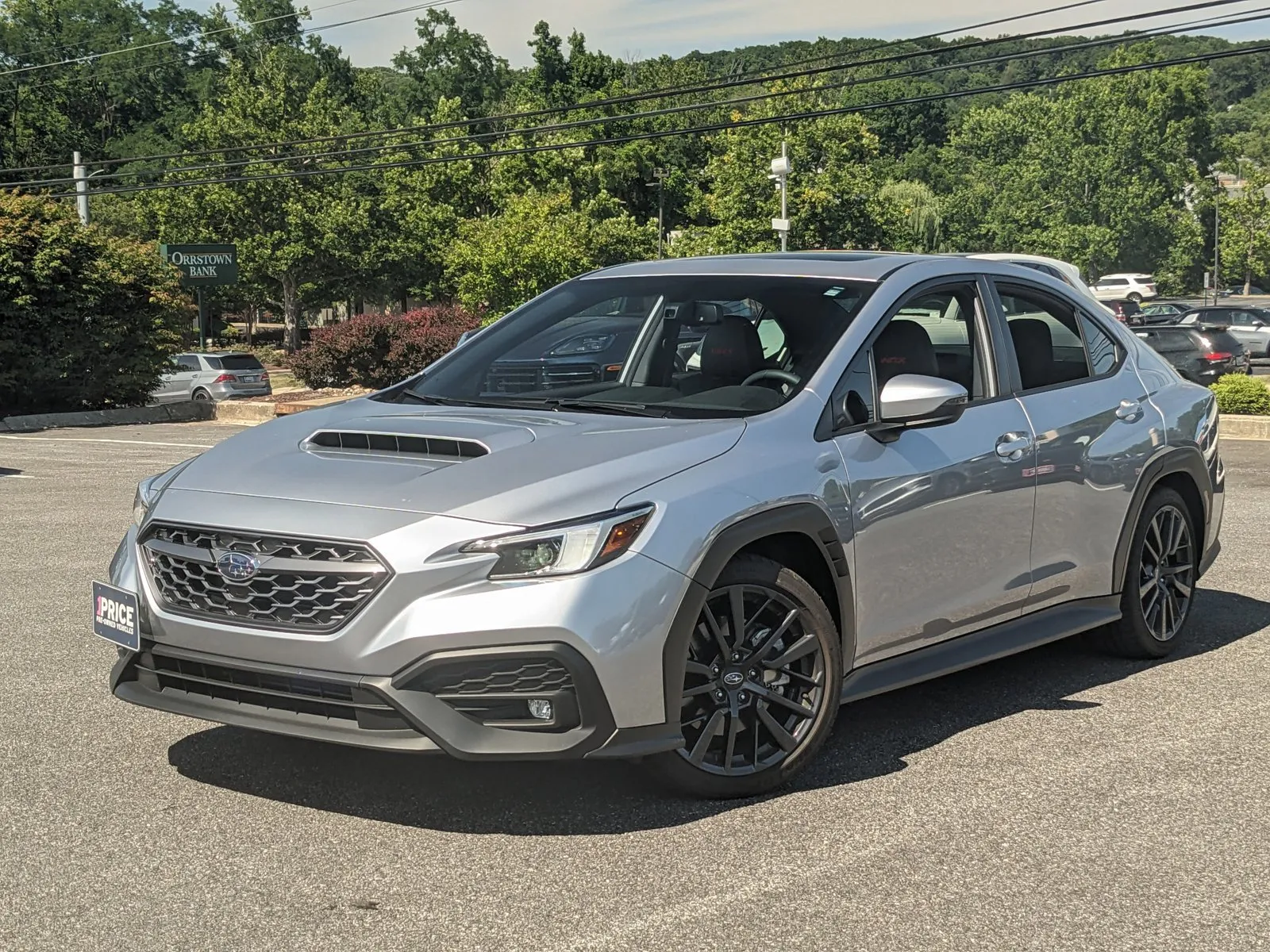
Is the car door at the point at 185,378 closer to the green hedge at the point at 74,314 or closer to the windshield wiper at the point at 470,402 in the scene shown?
the green hedge at the point at 74,314

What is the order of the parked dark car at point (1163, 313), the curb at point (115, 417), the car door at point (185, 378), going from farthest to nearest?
the parked dark car at point (1163, 313) < the car door at point (185, 378) < the curb at point (115, 417)

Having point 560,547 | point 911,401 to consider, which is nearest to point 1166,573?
point 911,401

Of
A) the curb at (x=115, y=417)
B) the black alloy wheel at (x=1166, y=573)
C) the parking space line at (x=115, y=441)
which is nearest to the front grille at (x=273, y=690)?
the black alloy wheel at (x=1166, y=573)

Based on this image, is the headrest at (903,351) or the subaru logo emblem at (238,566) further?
the headrest at (903,351)

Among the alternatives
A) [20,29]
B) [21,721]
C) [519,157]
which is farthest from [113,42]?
[21,721]

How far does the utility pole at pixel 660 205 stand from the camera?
75137 mm

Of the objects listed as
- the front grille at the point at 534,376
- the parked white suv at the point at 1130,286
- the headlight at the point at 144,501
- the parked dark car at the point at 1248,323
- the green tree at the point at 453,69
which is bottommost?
the parked white suv at the point at 1130,286

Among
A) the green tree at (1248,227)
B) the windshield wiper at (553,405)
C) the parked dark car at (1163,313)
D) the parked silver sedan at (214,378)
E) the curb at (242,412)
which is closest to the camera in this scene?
the windshield wiper at (553,405)

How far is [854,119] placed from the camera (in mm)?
69750

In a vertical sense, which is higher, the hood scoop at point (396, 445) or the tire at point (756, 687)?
the hood scoop at point (396, 445)

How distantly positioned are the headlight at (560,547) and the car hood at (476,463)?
4cm

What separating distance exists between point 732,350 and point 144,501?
214 cm

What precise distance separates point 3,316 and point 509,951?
2614cm

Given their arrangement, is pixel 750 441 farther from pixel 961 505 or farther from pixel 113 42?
pixel 113 42
